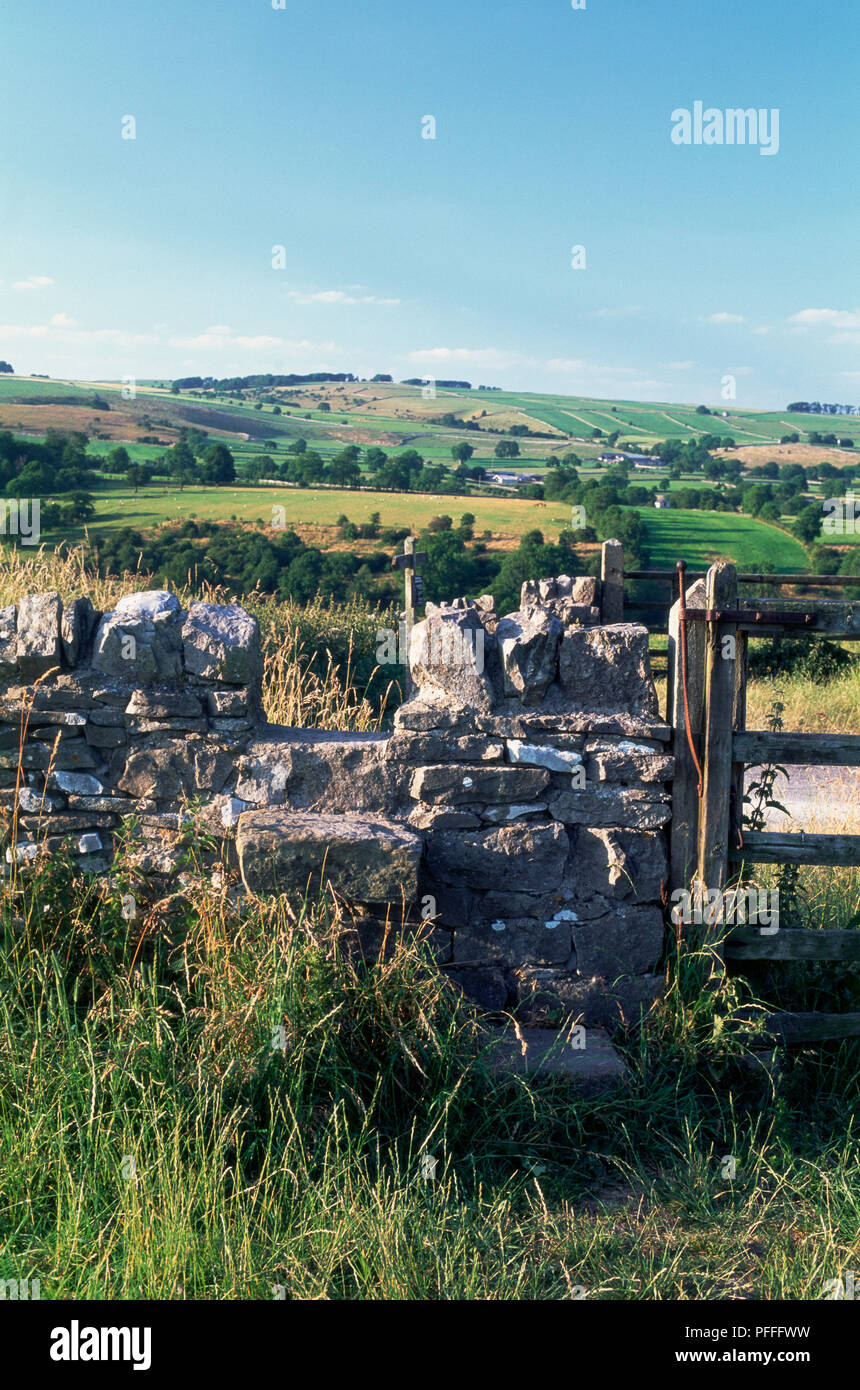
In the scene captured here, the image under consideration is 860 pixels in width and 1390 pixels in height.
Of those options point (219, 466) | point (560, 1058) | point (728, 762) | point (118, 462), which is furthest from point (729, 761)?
point (219, 466)

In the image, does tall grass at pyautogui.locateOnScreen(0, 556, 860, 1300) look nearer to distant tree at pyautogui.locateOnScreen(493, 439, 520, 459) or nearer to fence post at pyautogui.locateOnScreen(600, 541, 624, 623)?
fence post at pyautogui.locateOnScreen(600, 541, 624, 623)

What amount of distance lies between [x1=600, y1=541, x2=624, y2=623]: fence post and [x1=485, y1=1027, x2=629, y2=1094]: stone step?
2.48 metres

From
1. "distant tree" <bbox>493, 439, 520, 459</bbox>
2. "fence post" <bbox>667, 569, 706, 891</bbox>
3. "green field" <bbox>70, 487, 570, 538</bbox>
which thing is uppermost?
"distant tree" <bbox>493, 439, 520, 459</bbox>

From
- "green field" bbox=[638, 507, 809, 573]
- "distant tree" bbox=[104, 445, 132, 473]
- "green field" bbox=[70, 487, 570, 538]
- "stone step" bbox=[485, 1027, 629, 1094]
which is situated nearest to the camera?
"stone step" bbox=[485, 1027, 629, 1094]

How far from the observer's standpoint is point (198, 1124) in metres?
2.77

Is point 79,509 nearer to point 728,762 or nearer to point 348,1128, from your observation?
point 728,762

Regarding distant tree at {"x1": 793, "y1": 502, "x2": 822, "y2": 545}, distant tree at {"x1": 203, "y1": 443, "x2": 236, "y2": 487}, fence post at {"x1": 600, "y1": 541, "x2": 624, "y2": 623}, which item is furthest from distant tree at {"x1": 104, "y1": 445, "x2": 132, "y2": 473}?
fence post at {"x1": 600, "y1": 541, "x2": 624, "y2": 623}

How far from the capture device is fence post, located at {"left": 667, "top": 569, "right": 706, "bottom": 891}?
3.72 meters

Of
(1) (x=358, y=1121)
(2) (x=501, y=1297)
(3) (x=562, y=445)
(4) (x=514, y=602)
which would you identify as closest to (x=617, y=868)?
(1) (x=358, y=1121)

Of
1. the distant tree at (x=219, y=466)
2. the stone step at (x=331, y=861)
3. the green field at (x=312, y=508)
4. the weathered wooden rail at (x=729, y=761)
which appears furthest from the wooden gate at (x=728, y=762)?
the distant tree at (x=219, y=466)

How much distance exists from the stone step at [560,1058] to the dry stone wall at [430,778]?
7.3 inches

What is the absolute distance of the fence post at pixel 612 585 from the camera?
5.47m
